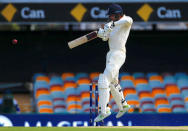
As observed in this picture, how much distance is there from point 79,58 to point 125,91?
2.34 meters

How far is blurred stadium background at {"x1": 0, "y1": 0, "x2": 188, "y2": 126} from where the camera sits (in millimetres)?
18281

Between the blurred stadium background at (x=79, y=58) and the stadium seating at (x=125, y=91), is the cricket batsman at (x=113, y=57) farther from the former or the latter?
the stadium seating at (x=125, y=91)

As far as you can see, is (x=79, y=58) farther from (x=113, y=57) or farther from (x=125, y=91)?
(x=113, y=57)

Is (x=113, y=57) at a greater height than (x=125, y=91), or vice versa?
(x=125, y=91)

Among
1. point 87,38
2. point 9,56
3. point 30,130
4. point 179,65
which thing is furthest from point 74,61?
point 30,130

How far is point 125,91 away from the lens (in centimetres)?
1923

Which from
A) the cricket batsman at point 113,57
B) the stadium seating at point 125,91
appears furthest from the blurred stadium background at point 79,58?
the cricket batsman at point 113,57

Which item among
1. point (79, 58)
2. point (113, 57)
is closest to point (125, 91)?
point (79, 58)

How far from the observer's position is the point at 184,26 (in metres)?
21.1

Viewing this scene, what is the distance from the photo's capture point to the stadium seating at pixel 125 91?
62.1 ft

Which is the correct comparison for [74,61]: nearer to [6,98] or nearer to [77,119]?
[6,98]

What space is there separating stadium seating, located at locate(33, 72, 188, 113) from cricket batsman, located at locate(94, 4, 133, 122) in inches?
257

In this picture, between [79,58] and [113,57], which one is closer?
[113,57]

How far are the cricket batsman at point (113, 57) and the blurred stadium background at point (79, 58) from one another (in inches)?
217
